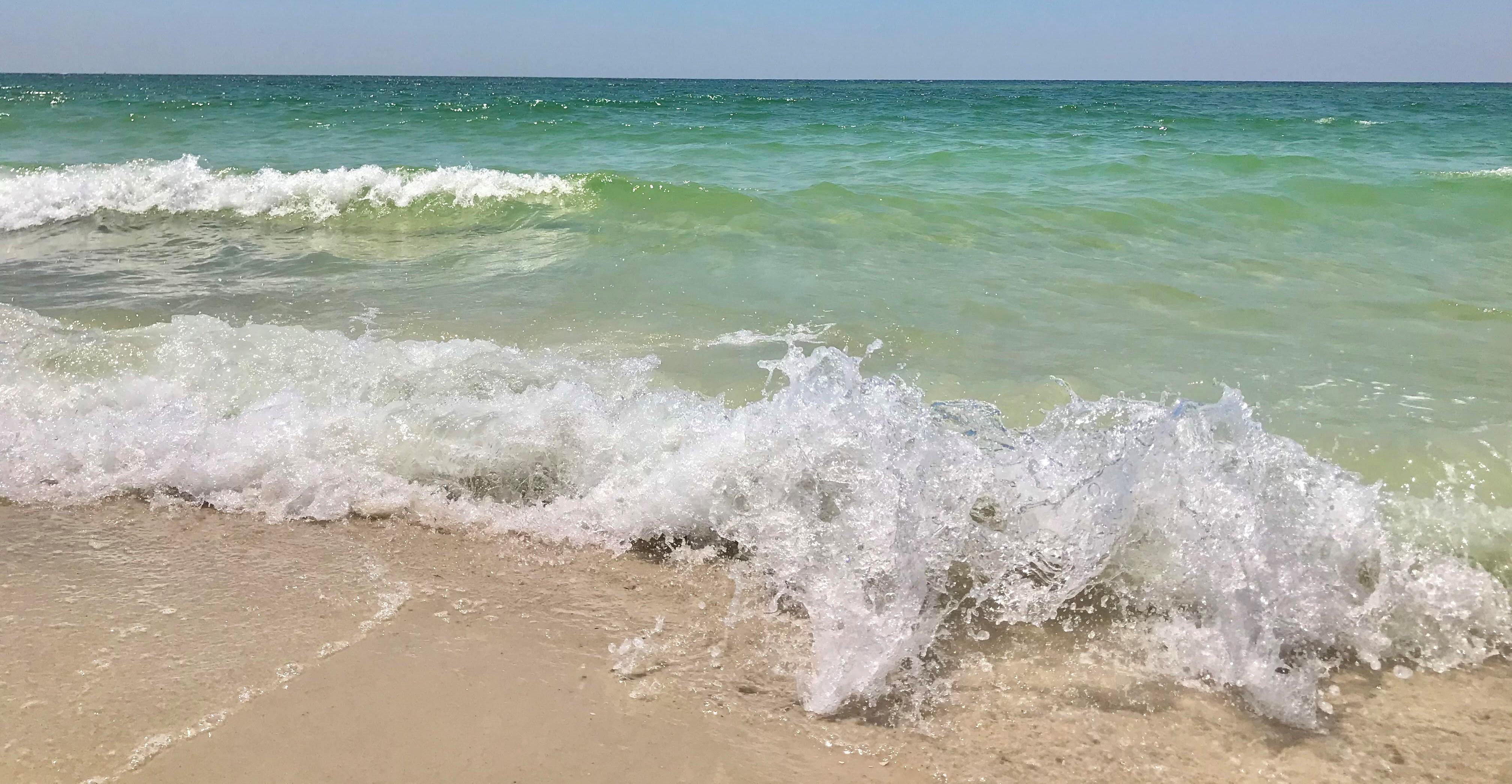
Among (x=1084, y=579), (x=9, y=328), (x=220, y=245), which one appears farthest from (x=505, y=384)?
(x=220, y=245)

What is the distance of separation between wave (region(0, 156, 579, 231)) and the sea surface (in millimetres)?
58

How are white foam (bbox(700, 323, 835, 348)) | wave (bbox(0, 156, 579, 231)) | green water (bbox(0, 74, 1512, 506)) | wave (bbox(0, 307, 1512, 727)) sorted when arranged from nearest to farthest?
wave (bbox(0, 307, 1512, 727)) < green water (bbox(0, 74, 1512, 506)) < white foam (bbox(700, 323, 835, 348)) < wave (bbox(0, 156, 579, 231))

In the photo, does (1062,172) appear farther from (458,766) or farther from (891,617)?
(458,766)

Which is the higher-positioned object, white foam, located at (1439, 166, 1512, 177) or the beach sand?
white foam, located at (1439, 166, 1512, 177)

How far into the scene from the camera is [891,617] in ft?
7.32

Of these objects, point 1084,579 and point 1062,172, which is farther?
point 1062,172

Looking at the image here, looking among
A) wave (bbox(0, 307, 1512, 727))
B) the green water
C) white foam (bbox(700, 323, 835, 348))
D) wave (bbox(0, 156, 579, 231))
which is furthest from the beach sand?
wave (bbox(0, 156, 579, 231))

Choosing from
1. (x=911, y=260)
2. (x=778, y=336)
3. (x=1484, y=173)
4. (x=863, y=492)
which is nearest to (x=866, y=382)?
(x=863, y=492)

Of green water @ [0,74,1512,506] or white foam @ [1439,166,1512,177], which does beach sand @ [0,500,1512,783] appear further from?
white foam @ [1439,166,1512,177]

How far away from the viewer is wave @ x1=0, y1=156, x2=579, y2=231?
859cm

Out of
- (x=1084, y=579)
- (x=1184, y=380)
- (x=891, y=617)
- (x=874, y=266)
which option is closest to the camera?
(x=891, y=617)

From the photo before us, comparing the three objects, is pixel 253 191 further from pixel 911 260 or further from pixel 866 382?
pixel 866 382

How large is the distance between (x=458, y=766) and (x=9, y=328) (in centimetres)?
399

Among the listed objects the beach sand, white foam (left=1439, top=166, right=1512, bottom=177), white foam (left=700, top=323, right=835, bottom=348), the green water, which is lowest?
the beach sand
